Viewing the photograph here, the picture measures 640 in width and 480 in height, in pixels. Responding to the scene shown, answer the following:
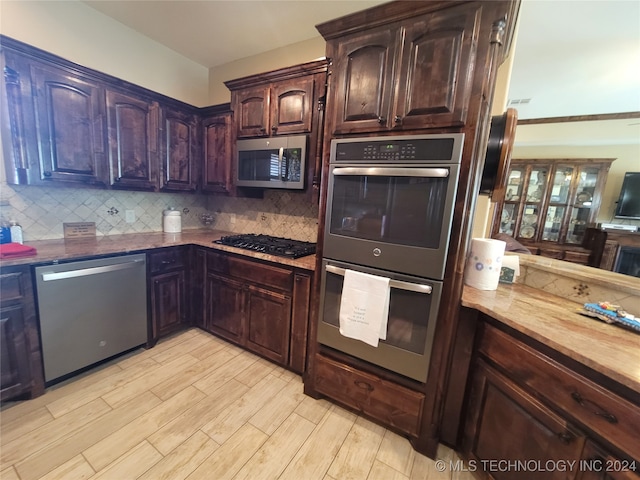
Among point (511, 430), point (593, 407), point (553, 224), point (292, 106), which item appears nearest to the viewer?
point (593, 407)

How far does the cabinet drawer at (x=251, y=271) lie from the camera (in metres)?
1.95

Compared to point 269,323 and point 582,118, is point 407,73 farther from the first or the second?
point 582,118

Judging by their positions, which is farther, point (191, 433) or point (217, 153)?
point (217, 153)

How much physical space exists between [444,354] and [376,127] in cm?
130

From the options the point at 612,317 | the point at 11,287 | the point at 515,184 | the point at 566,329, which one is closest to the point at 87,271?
the point at 11,287

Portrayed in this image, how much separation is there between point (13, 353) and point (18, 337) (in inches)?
4.0

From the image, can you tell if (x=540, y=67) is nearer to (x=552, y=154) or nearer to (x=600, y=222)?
(x=552, y=154)

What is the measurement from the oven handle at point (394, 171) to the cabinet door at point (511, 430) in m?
1.02

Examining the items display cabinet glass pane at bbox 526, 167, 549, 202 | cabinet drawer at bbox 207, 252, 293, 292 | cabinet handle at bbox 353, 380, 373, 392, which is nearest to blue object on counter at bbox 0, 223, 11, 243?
cabinet drawer at bbox 207, 252, 293, 292

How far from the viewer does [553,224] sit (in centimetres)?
488

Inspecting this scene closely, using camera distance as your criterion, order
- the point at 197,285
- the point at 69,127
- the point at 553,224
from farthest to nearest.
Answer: the point at 553,224 → the point at 197,285 → the point at 69,127

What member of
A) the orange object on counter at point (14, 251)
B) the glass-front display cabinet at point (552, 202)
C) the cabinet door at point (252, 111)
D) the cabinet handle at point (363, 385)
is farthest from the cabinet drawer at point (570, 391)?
the glass-front display cabinet at point (552, 202)

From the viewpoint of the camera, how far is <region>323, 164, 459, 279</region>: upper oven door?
1.27 meters

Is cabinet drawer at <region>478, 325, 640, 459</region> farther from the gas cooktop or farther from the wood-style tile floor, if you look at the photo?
the gas cooktop
